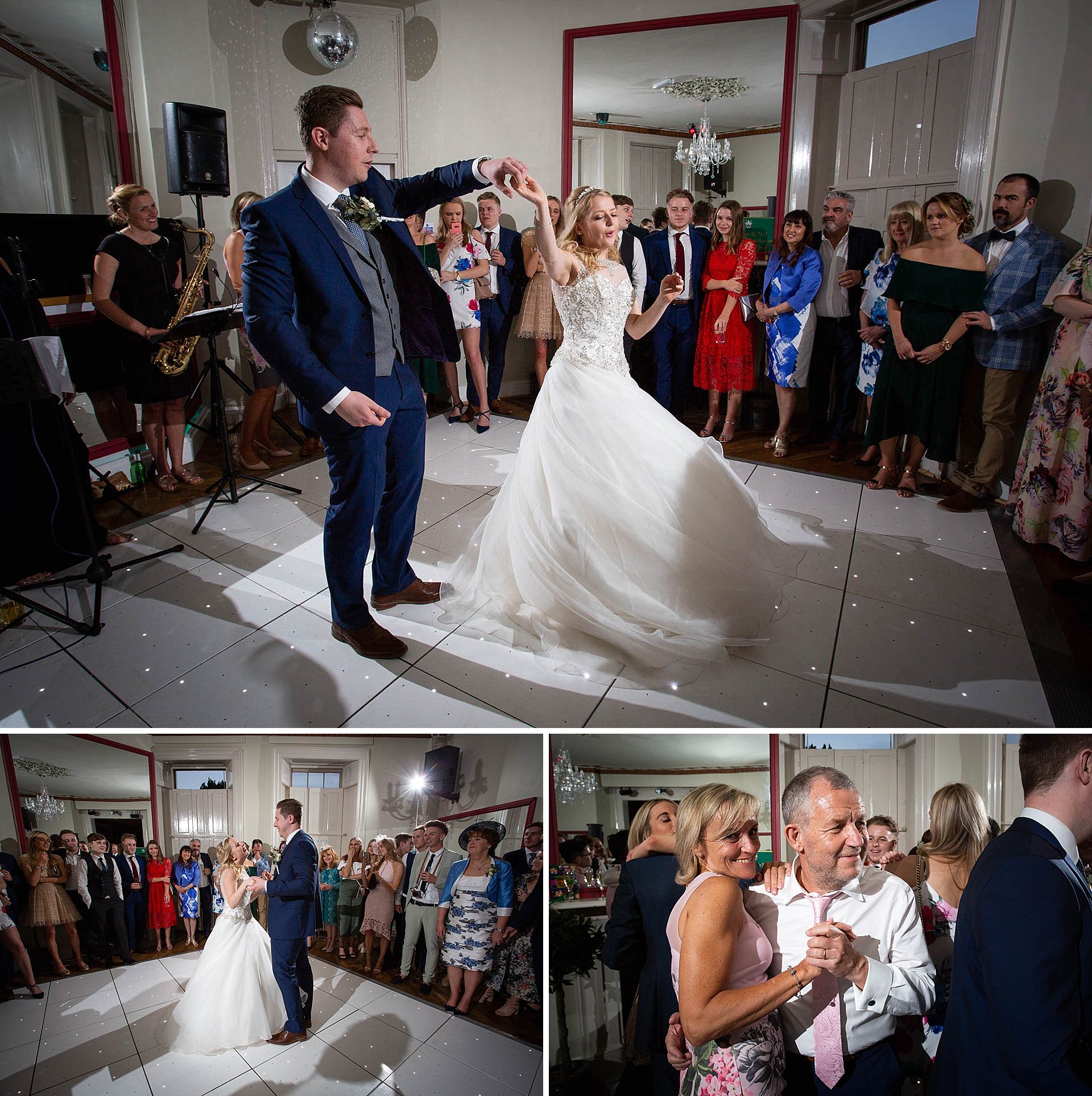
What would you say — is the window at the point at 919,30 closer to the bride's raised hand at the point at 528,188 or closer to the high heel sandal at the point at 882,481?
the high heel sandal at the point at 882,481

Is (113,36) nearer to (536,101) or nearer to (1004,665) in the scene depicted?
(536,101)

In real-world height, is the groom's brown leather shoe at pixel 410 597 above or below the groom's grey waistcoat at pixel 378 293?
below

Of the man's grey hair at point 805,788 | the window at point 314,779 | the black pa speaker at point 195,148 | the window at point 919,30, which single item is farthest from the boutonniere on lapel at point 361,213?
the window at point 919,30

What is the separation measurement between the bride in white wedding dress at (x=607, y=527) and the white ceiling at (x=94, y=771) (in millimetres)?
1180

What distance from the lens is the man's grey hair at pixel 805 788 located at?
1620 millimetres

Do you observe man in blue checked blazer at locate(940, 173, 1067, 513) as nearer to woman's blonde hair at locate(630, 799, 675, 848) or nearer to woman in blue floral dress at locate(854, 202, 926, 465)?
woman in blue floral dress at locate(854, 202, 926, 465)

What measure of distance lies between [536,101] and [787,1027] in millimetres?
4309

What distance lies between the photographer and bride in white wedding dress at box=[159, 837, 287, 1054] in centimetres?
196

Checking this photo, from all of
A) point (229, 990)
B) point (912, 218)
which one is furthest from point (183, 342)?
point (912, 218)

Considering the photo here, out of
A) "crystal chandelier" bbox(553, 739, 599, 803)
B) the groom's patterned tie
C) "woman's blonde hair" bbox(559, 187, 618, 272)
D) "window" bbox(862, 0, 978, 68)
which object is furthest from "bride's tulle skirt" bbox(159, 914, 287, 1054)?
"window" bbox(862, 0, 978, 68)

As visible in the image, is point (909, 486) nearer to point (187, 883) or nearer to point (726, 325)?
point (726, 325)

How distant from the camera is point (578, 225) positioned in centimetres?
288

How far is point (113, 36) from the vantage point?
179 inches

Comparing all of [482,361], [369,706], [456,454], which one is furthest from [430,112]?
[369,706]
